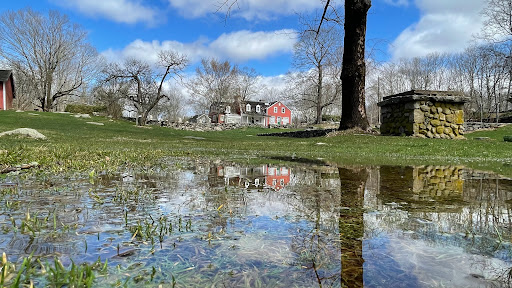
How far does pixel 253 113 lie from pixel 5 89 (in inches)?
2177

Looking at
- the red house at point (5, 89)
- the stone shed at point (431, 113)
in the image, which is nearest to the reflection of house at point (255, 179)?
the stone shed at point (431, 113)

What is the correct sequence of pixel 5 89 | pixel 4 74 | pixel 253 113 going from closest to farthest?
1. pixel 5 89
2. pixel 4 74
3. pixel 253 113

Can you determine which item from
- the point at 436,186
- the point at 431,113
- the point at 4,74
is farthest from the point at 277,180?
the point at 4,74

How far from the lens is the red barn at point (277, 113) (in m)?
86.2

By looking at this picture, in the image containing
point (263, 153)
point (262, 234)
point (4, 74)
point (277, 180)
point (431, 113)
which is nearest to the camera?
point (262, 234)

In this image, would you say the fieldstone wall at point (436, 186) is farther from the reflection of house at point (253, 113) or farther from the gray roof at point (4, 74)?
the reflection of house at point (253, 113)

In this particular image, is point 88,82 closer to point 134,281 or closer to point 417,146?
point 417,146

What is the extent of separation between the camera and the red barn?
8619 cm

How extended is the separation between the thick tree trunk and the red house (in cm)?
3887

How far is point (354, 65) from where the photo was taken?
13586mm

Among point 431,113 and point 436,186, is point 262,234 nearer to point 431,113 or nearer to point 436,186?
point 436,186

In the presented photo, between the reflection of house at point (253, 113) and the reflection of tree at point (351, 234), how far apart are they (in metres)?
73.6

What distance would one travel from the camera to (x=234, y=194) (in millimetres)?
2883

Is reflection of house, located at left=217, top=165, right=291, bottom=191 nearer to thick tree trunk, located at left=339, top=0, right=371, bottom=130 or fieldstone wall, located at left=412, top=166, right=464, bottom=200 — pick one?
fieldstone wall, located at left=412, top=166, right=464, bottom=200
